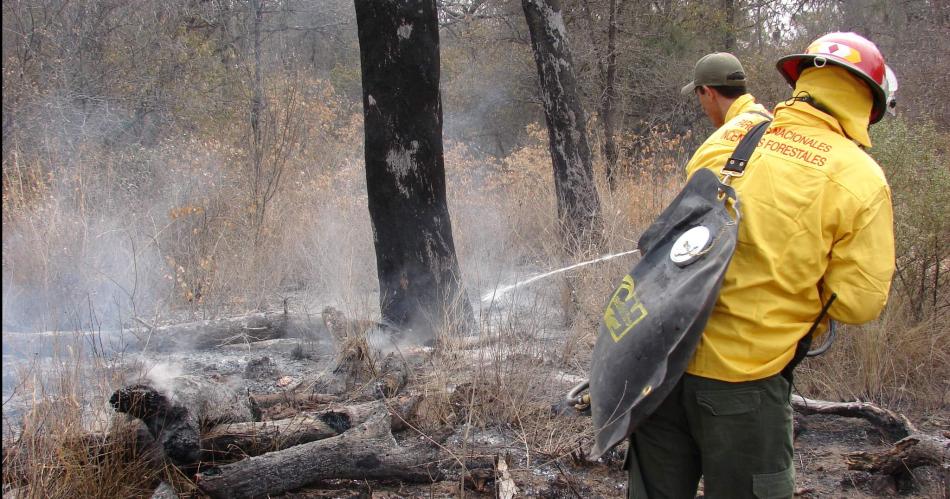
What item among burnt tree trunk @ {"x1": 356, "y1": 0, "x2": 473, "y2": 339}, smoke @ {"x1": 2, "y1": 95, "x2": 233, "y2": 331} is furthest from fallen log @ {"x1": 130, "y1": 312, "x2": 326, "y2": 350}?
burnt tree trunk @ {"x1": 356, "y1": 0, "x2": 473, "y2": 339}

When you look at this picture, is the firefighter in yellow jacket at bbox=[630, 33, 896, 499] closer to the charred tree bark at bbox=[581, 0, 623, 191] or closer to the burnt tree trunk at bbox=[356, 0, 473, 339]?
the burnt tree trunk at bbox=[356, 0, 473, 339]

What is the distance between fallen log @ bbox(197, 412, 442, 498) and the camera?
119 inches

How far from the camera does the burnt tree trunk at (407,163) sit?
538 centimetres

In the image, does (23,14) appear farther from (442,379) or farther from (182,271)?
(442,379)

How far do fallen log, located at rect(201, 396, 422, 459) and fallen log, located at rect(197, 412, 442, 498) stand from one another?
0.14 metres

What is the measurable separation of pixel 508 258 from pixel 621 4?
7.42m

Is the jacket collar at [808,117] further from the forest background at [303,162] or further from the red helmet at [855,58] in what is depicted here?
the forest background at [303,162]

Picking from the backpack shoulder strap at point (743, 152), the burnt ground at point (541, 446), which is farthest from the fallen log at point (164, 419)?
the backpack shoulder strap at point (743, 152)

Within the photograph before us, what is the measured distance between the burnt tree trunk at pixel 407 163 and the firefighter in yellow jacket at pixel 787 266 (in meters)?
3.24

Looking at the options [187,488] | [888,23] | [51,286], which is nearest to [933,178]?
[187,488]

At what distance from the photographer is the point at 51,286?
5281mm

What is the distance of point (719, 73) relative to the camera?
317 cm

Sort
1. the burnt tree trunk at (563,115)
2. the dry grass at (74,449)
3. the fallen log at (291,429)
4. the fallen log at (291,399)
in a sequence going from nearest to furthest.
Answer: the dry grass at (74,449)
the fallen log at (291,429)
the fallen log at (291,399)
the burnt tree trunk at (563,115)

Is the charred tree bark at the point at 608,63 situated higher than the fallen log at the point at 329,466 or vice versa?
the charred tree bark at the point at 608,63
